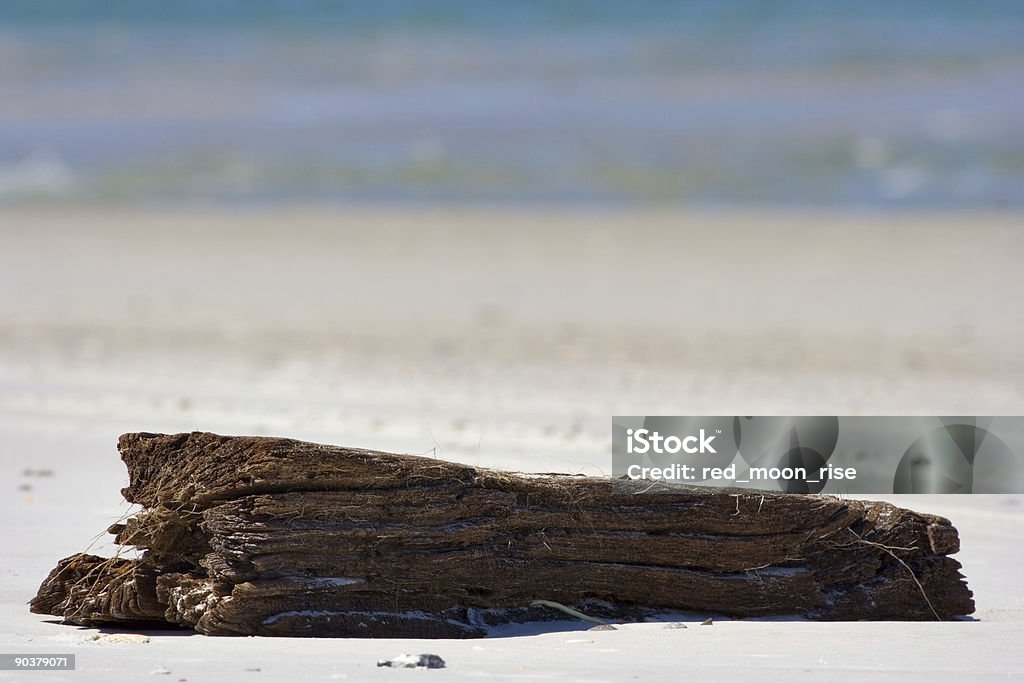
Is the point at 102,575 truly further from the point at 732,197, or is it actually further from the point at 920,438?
the point at 732,197

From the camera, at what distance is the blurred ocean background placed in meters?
20.7

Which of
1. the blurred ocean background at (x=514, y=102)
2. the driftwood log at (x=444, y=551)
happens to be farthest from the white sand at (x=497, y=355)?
the blurred ocean background at (x=514, y=102)

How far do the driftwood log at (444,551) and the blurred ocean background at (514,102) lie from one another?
15311 millimetres

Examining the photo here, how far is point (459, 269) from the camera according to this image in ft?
46.2

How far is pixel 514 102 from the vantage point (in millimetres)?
28094

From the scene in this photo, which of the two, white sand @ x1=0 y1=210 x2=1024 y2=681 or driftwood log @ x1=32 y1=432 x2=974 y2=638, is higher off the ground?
white sand @ x1=0 y1=210 x2=1024 y2=681

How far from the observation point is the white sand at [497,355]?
3.19 metres

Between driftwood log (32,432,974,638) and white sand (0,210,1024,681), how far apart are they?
122mm

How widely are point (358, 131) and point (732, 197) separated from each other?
30.2 feet

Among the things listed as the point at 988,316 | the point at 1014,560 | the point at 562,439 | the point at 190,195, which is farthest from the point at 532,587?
the point at 190,195
